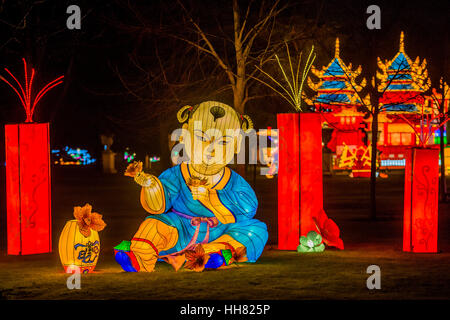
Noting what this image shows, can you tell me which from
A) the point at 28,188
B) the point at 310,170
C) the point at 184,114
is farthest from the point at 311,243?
the point at 28,188

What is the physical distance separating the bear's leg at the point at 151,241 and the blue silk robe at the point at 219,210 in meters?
0.11

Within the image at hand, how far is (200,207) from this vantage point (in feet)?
30.4

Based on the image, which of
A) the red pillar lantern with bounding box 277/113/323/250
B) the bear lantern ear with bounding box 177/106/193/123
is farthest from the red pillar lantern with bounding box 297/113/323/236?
the bear lantern ear with bounding box 177/106/193/123

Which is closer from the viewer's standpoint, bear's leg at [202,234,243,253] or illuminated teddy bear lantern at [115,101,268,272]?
illuminated teddy bear lantern at [115,101,268,272]

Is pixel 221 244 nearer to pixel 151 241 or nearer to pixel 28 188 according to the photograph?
pixel 151 241

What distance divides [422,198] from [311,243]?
1597 mm

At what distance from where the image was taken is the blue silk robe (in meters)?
9.09

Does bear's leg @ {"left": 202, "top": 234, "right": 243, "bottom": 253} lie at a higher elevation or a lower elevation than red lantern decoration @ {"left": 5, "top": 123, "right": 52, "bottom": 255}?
lower

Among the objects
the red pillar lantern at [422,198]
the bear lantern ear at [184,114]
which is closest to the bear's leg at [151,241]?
the bear lantern ear at [184,114]

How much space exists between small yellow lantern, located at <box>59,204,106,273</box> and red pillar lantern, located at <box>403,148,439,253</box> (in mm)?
4193

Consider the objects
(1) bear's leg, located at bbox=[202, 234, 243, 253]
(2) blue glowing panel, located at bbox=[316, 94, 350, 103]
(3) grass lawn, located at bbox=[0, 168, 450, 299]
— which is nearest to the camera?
(3) grass lawn, located at bbox=[0, 168, 450, 299]

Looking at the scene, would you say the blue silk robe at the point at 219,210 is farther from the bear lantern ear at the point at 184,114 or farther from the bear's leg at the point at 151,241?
the bear lantern ear at the point at 184,114

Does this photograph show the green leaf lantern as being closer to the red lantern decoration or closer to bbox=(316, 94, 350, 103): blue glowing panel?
the red lantern decoration

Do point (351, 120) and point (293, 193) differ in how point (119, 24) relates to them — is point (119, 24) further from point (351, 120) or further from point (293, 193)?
point (351, 120)
